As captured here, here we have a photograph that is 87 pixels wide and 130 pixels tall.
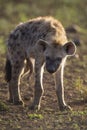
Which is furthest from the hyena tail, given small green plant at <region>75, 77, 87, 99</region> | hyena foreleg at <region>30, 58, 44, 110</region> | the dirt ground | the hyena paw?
small green plant at <region>75, 77, 87, 99</region>

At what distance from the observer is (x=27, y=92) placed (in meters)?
7.17

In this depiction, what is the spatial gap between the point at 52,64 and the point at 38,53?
0.90 ft

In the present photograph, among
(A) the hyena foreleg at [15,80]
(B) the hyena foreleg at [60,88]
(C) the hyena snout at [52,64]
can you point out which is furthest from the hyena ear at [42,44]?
(A) the hyena foreleg at [15,80]

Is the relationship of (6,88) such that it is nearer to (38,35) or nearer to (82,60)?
(38,35)

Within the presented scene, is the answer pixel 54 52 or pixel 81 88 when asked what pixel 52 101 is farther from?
pixel 54 52

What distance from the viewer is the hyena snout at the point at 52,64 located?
6.24 meters

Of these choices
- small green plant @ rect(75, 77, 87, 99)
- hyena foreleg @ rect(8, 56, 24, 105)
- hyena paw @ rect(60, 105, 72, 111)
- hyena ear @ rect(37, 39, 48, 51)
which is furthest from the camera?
small green plant @ rect(75, 77, 87, 99)

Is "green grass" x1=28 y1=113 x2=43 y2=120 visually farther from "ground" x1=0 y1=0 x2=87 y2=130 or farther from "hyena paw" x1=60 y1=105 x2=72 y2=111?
"hyena paw" x1=60 y1=105 x2=72 y2=111

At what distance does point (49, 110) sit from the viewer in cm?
643

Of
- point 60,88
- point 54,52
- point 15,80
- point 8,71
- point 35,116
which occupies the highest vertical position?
point 54,52

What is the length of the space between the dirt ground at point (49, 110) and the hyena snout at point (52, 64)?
0.46m

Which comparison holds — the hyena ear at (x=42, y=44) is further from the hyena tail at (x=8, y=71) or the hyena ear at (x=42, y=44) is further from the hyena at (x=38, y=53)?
the hyena tail at (x=8, y=71)

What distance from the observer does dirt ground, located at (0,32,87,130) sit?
5879 mm

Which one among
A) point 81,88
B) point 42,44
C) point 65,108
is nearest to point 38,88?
point 65,108
